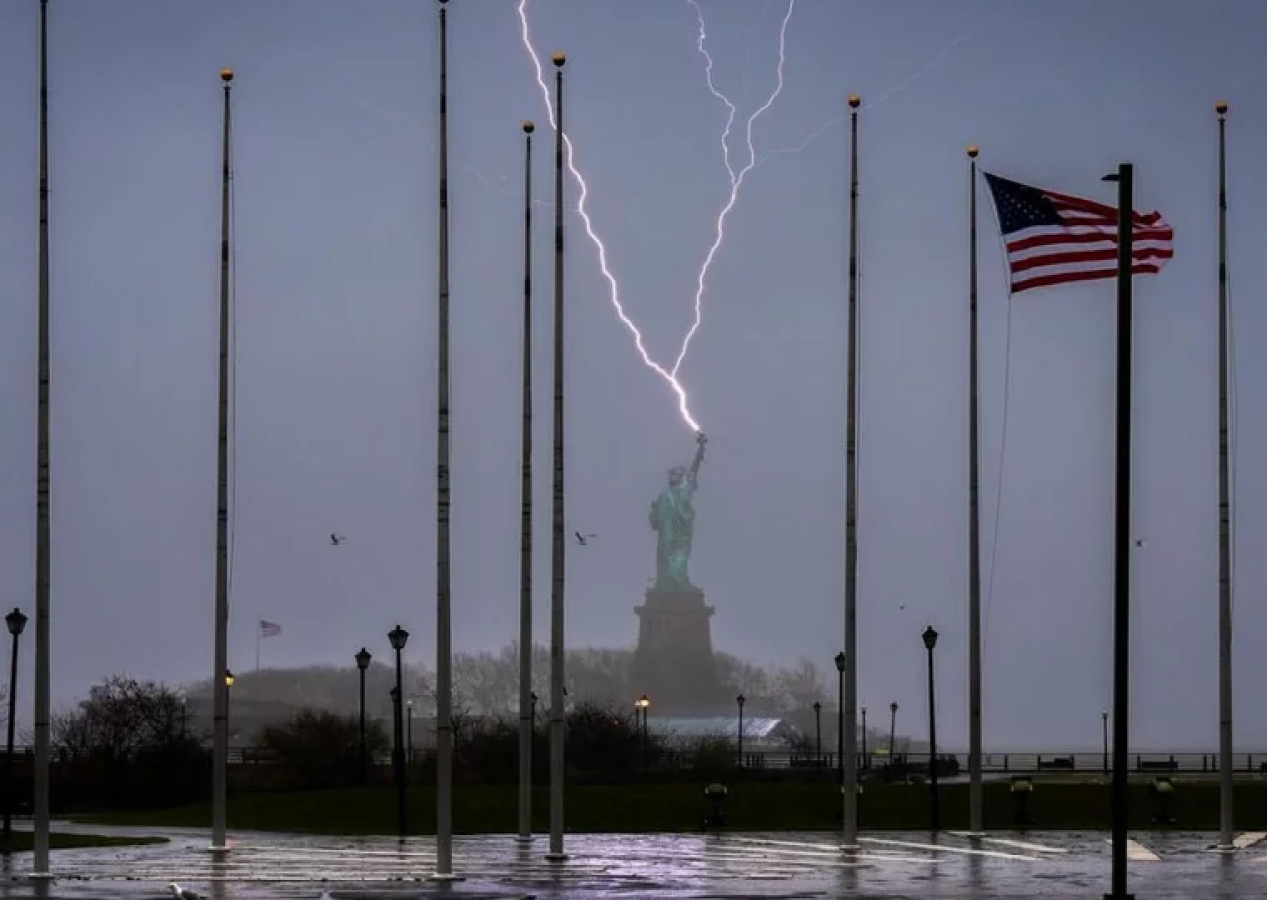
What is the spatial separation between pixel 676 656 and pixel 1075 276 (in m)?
138

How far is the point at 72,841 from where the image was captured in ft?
163

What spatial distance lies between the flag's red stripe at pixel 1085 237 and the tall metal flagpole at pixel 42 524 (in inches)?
651

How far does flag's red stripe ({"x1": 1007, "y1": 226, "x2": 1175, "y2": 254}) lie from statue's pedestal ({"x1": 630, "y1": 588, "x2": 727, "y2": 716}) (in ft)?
441

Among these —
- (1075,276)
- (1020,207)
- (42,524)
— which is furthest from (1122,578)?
(42,524)

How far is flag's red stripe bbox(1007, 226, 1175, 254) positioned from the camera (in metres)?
41.5

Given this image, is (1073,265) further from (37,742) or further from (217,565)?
(37,742)

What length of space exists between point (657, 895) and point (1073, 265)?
14925mm

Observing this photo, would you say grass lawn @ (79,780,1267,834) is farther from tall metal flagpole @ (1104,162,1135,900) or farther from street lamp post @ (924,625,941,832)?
tall metal flagpole @ (1104,162,1135,900)

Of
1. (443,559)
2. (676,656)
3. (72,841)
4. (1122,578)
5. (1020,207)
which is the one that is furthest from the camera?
(676,656)

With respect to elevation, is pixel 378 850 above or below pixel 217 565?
below

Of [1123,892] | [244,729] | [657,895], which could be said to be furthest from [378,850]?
[244,729]

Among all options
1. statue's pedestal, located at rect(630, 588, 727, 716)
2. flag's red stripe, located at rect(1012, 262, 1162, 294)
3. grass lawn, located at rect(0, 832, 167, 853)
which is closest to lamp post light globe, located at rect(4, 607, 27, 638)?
grass lawn, located at rect(0, 832, 167, 853)

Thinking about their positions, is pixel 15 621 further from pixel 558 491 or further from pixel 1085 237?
pixel 1085 237

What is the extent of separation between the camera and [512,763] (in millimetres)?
81500
